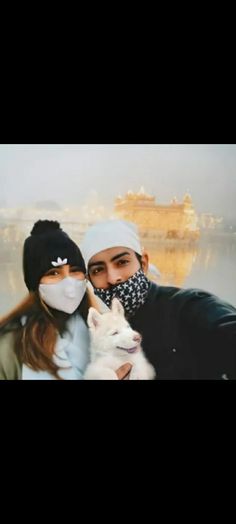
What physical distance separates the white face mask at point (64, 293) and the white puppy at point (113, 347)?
0.12 m

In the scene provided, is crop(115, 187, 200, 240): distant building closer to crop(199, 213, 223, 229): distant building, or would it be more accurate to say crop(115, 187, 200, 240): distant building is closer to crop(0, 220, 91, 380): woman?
crop(199, 213, 223, 229): distant building

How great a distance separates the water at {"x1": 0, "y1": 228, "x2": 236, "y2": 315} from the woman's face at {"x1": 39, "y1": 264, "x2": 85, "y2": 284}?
0.54ft

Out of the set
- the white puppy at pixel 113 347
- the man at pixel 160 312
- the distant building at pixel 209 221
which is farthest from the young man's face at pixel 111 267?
the distant building at pixel 209 221

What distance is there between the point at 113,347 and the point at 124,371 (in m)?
0.16

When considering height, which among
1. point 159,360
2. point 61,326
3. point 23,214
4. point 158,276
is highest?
point 23,214

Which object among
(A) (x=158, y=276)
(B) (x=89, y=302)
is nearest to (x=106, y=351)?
(B) (x=89, y=302)

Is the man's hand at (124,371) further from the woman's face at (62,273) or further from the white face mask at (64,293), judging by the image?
the woman's face at (62,273)

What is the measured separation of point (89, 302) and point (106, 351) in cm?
30

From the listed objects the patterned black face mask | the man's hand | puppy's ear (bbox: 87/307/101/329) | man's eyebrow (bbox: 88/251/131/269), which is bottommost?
the man's hand

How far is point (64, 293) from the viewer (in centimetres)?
336

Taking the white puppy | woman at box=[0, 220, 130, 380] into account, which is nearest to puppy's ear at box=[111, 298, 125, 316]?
the white puppy

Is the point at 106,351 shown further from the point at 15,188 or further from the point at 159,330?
the point at 15,188

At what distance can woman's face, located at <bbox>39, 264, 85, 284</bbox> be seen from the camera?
3354mm

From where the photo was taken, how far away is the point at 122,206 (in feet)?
11.1
